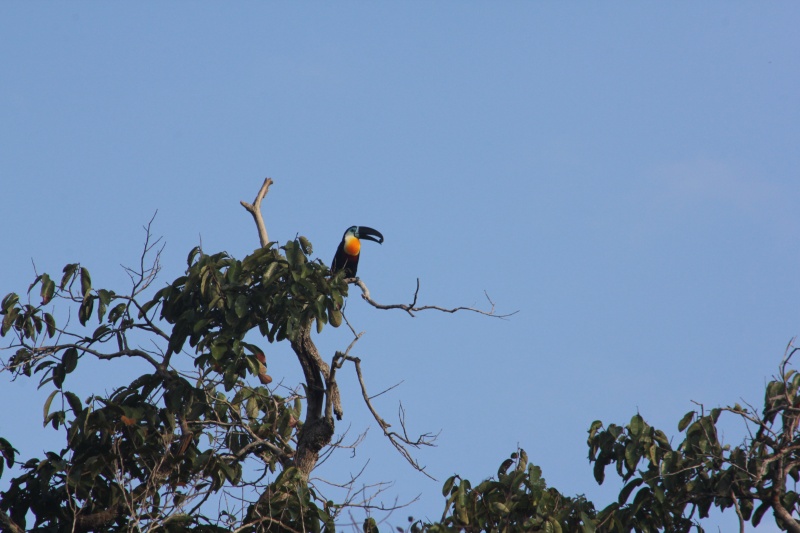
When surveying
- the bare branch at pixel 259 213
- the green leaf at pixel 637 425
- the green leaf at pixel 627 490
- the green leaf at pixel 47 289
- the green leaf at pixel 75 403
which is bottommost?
the green leaf at pixel 627 490

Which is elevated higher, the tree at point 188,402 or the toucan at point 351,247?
the toucan at point 351,247

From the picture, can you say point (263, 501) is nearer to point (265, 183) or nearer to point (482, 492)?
point (482, 492)

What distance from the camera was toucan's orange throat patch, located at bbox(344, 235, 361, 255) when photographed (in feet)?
33.8

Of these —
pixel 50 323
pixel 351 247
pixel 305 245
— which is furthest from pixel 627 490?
pixel 351 247

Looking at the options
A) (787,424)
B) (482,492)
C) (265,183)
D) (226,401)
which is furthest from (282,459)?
(787,424)

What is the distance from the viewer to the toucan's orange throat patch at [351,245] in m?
10.3

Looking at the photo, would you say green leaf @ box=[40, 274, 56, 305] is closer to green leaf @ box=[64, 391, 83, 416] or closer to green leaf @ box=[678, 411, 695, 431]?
green leaf @ box=[64, 391, 83, 416]

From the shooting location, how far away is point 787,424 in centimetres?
491

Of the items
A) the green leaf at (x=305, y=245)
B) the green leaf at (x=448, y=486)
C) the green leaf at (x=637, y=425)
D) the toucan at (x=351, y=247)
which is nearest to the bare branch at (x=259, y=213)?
the green leaf at (x=305, y=245)

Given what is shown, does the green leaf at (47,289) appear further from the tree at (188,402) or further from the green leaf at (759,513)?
the green leaf at (759,513)

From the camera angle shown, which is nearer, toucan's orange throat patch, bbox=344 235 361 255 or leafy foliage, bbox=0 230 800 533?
leafy foliage, bbox=0 230 800 533

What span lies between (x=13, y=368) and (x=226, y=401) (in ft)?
3.99

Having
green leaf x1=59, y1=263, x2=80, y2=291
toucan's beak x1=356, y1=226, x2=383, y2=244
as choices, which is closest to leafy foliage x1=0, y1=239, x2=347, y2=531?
green leaf x1=59, y1=263, x2=80, y2=291

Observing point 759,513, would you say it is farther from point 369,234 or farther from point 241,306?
point 369,234
